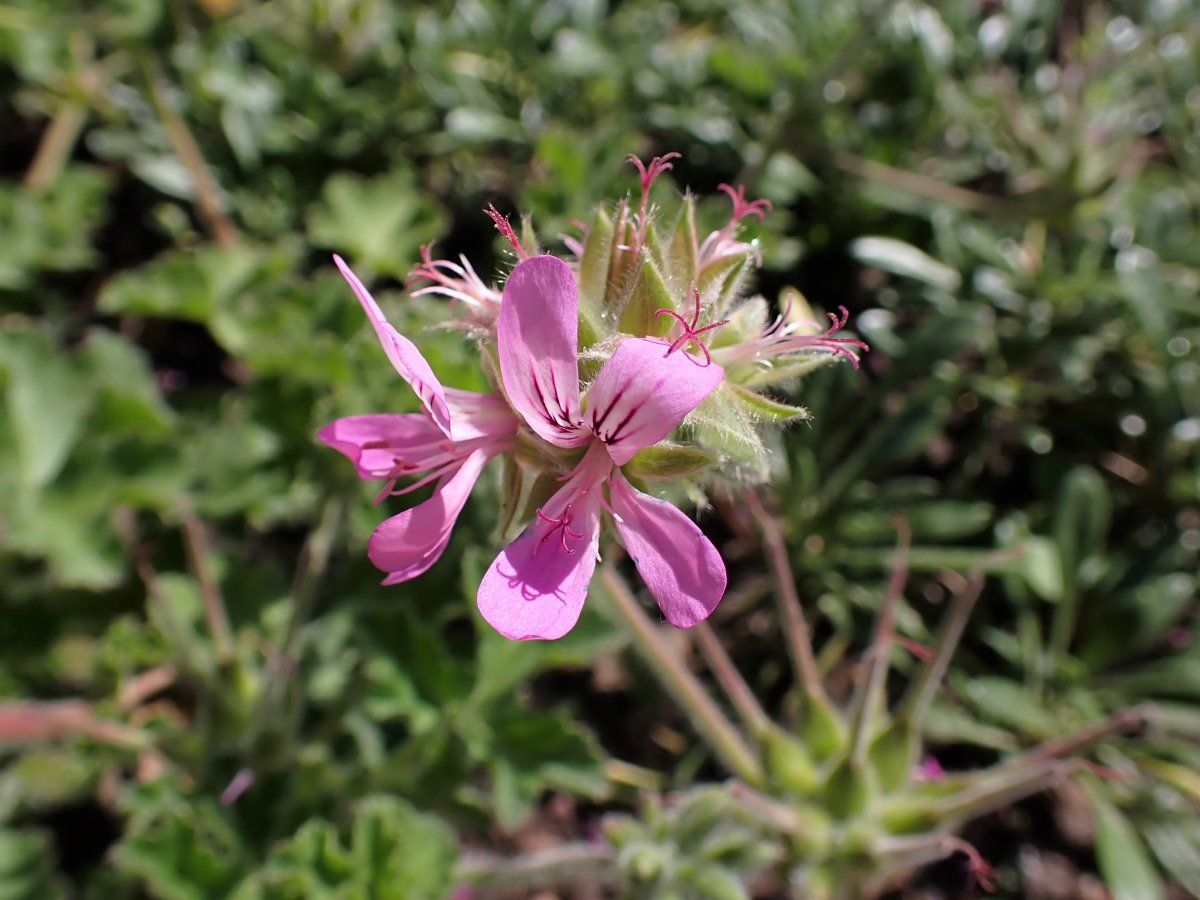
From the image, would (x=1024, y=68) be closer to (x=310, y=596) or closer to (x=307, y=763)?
(x=310, y=596)

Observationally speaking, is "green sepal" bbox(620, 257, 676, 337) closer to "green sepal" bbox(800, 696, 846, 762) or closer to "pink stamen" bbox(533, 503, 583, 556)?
"pink stamen" bbox(533, 503, 583, 556)

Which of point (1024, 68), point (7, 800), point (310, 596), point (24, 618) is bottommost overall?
point (7, 800)

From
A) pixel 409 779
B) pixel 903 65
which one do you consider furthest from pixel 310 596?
pixel 903 65

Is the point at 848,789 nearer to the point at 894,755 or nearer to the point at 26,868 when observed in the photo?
the point at 894,755

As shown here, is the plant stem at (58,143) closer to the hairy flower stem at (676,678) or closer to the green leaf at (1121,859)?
the hairy flower stem at (676,678)

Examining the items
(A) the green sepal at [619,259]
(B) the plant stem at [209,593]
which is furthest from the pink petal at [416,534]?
(B) the plant stem at [209,593]

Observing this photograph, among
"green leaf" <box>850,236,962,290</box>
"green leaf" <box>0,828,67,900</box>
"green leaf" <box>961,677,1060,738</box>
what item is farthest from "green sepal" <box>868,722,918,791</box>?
"green leaf" <box>0,828,67,900</box>
